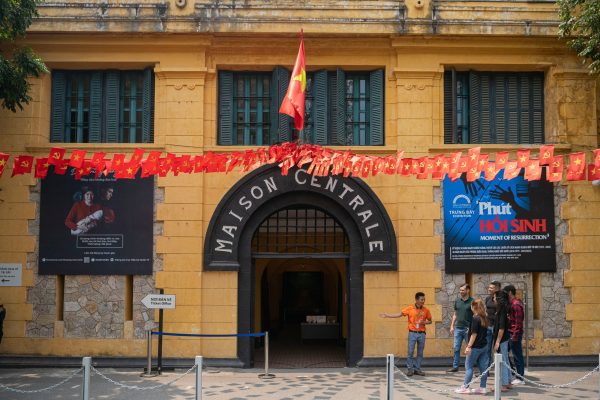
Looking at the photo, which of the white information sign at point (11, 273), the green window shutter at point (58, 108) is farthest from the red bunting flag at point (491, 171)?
the white information sign at point (11, 273)

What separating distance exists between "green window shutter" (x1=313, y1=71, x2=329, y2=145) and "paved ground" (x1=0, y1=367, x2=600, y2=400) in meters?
5.37

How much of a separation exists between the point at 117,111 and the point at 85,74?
4.00 feet

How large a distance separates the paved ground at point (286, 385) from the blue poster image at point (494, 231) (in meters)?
2.44

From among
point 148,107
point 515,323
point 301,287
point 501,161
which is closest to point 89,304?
point 148,107

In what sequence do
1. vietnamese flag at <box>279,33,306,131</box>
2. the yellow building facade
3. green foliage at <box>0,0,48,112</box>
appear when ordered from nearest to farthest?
1. green foliage at <box>0,0,48,112</box>
2. vietnamese flag at <box>279,33,306,131</box>
3. the yellow building facade

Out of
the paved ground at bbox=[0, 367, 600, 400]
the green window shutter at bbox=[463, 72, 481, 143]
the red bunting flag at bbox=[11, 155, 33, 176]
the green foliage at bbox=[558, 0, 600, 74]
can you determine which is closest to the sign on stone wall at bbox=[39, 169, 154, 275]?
the red bunting flag at bbox=[11, 155, 33, 176]

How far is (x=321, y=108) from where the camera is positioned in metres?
17.7

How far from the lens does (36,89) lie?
17.5m

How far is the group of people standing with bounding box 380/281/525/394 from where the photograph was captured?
Answer: 13.5m

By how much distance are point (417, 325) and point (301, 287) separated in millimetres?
15259

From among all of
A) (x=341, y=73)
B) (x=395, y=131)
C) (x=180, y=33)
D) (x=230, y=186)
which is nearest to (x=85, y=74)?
(x=180, y=33)

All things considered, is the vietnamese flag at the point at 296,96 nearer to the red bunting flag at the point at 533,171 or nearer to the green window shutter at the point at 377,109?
the green window shutter at the point at 377,109

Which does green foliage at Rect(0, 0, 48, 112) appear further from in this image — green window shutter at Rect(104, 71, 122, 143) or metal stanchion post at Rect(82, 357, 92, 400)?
metal stanchion post at Rect(82, 357, 92, 400)

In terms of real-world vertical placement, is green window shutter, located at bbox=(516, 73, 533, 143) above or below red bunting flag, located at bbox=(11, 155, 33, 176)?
above
